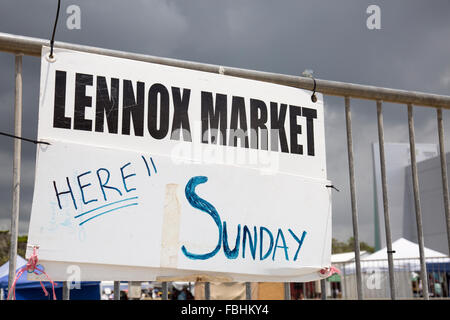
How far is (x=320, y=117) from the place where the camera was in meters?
2.43

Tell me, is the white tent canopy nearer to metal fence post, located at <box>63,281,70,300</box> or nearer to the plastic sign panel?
the plastic sign panel

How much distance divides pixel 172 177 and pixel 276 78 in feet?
2.31

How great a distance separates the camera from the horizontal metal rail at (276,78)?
190 centimetres

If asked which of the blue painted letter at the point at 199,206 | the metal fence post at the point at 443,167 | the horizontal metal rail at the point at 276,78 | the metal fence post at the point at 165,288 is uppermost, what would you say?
the horizontal metal rail at the point at 276,78

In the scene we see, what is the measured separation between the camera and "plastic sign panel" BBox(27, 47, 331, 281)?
186 cm

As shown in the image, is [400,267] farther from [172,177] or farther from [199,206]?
[172,177]

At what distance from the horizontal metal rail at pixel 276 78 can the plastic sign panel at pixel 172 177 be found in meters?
0.04

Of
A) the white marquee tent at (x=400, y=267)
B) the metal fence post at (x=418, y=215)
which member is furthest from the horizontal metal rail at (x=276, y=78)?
the white marquee tent at (x=400, y=267)

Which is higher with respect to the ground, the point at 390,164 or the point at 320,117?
the point at 390,164

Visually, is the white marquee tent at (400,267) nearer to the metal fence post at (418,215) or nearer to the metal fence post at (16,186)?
the metal fence post at (418,215)
